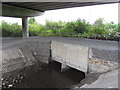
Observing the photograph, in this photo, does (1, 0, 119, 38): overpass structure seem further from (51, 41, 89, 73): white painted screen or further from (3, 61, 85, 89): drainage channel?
(3, 61, 85, 89): drainage channel

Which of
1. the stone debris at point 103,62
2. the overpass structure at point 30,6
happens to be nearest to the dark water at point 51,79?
the stone debris at point 103,62

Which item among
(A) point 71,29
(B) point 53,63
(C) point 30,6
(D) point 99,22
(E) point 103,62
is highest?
(C) point 30,6

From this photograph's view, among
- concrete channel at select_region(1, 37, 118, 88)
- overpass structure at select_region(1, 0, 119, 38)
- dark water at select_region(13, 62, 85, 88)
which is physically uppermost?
overpass structure at select_region(1, 0, 119, 38)

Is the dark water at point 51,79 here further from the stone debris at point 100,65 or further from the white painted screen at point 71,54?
the stone debris at point 100,65

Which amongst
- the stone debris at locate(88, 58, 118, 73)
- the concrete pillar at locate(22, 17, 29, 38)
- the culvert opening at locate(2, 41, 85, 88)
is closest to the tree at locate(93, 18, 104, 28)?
the culvert opening at locate(2, 41, 85, 88)

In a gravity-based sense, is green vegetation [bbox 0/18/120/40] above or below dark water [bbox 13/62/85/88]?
above

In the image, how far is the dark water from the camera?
8.21 meters

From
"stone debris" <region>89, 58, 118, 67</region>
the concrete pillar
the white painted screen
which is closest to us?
"stone debris" <region>89, 58, 118, 67</region>

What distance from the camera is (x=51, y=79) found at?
9250mm

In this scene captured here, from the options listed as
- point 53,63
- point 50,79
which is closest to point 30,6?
point 53,63

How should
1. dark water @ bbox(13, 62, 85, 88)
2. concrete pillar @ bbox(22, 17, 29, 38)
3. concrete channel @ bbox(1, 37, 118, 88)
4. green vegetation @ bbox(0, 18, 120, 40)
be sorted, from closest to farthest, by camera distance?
concrete channel @ bbox(1, 37, 118, 88)
dark water @ bbox(13, 62, 85, 88)
green vegetation @ bbox(0, 18, 120, 40)
concrete pillar @ bbox(22, 17, 29, 38)

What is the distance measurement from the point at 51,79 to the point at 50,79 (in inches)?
3.8

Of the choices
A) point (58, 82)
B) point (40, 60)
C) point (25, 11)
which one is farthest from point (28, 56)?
point (25, 11)

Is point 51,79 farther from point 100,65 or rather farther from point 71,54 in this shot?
point 100,65
